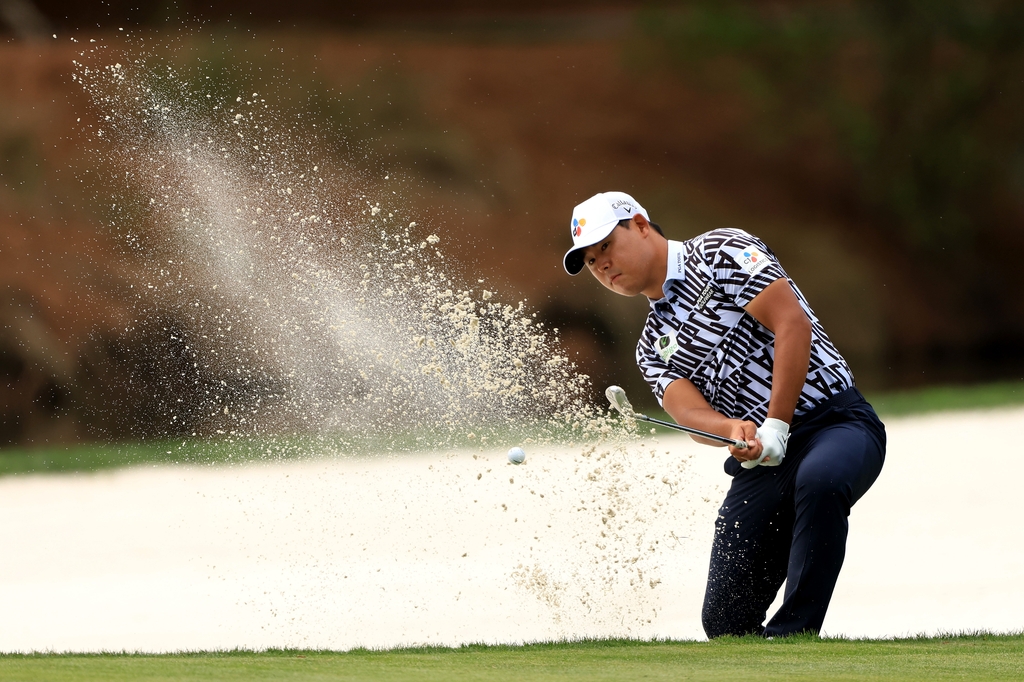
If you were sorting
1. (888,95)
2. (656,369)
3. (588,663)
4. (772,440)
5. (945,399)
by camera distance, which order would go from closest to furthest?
(588,663)
(772,440)
(656,369)
(945,399)
(888,95)

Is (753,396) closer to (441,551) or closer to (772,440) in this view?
(772,440)

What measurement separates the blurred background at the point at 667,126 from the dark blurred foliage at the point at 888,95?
0.03 m

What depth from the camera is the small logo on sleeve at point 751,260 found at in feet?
11.9

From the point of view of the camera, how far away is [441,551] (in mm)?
7496

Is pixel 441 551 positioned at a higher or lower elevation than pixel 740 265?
lower

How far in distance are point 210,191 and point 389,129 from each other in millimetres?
8234

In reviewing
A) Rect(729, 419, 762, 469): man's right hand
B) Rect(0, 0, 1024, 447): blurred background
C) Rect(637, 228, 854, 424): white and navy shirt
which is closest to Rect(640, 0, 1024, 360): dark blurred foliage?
Rect(0, 0, 1024, 447): blurred background

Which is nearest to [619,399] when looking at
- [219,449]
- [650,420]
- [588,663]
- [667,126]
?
[650,420]

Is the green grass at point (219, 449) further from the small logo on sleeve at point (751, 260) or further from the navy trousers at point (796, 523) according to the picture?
the small logo on sleeve at point (751, 260)

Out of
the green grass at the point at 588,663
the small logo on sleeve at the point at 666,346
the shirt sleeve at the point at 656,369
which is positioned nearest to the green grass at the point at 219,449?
the shirt sleeve at the point at 656,369

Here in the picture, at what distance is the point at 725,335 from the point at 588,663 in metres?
1.15

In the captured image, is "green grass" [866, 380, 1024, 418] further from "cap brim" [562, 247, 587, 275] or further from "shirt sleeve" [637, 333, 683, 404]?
"cap brim" [562, 247, 587, 275]

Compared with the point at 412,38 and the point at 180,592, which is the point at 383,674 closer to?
the point at 180,592

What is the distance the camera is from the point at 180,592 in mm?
6559
